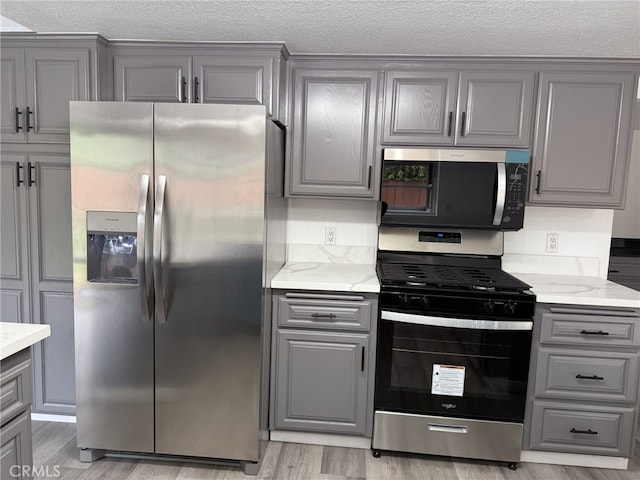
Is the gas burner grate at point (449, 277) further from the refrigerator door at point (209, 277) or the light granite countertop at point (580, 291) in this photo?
the refrigerator door at point (209, 277)

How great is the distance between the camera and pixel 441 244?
2.78 metres

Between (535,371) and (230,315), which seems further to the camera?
(535,371)

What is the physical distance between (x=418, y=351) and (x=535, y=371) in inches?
23.9

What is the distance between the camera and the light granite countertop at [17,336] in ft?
4.10

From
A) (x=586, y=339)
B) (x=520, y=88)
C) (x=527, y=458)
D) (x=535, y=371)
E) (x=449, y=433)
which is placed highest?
(x=520, y=88)

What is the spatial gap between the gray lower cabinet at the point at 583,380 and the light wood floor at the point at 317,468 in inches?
5.4

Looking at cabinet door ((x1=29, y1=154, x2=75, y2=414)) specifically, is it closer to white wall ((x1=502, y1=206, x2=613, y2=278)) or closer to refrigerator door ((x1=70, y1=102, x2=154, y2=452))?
refrigerator door ((x1=70, y1=102, x2=154, y2=452))

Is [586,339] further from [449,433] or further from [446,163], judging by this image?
[446,163]

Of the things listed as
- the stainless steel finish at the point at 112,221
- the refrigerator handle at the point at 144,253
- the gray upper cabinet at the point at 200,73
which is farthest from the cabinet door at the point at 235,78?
the stainless steel finish at the point at 112,221

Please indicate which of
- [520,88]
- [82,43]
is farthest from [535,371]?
[82,43]

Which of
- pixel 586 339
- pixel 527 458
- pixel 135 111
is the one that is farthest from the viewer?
pixel 527 458

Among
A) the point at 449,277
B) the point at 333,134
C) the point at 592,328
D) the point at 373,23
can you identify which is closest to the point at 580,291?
the point at 592,328

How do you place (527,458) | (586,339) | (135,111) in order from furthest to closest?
(527,458) < (586,339) < (135,111)

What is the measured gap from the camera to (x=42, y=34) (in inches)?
92.2
